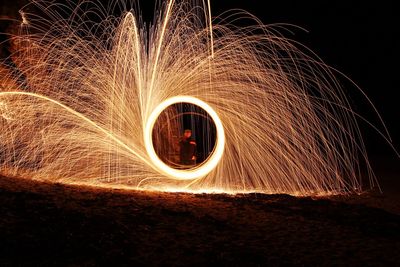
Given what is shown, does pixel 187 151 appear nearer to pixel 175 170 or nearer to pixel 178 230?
pixel 175 170

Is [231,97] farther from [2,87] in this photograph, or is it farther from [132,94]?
[2,87]

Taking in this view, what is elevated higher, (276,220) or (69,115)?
(69,115)

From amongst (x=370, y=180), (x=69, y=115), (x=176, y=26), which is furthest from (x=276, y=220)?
(x=69, y=115)

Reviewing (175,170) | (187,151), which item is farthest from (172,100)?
(187,151)

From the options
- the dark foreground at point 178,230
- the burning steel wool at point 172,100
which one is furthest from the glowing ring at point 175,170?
the dark foreground at point 178,230

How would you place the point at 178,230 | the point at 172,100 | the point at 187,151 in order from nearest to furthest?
1. the point at 178,230
2. the point at 172,100
3. the point at 187,151

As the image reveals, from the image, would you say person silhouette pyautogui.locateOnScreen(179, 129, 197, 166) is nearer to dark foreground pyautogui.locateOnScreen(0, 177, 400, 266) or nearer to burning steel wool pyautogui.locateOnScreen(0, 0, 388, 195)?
burning steel wool pyautogui.locateOnScreen(0, 0, 388, 195)

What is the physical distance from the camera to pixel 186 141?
11.1 metres

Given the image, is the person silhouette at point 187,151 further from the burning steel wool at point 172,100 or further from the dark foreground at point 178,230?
the dark foreground at point 178,230

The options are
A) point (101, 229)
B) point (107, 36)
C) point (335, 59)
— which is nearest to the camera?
point (101, 229)

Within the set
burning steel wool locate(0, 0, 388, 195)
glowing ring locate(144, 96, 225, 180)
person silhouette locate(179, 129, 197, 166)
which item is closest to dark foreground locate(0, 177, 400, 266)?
glowing ring locate(144, 96, 225, 180)

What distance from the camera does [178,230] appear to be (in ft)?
22.3

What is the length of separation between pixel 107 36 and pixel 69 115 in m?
2.46

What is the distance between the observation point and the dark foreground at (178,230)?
5.73m
